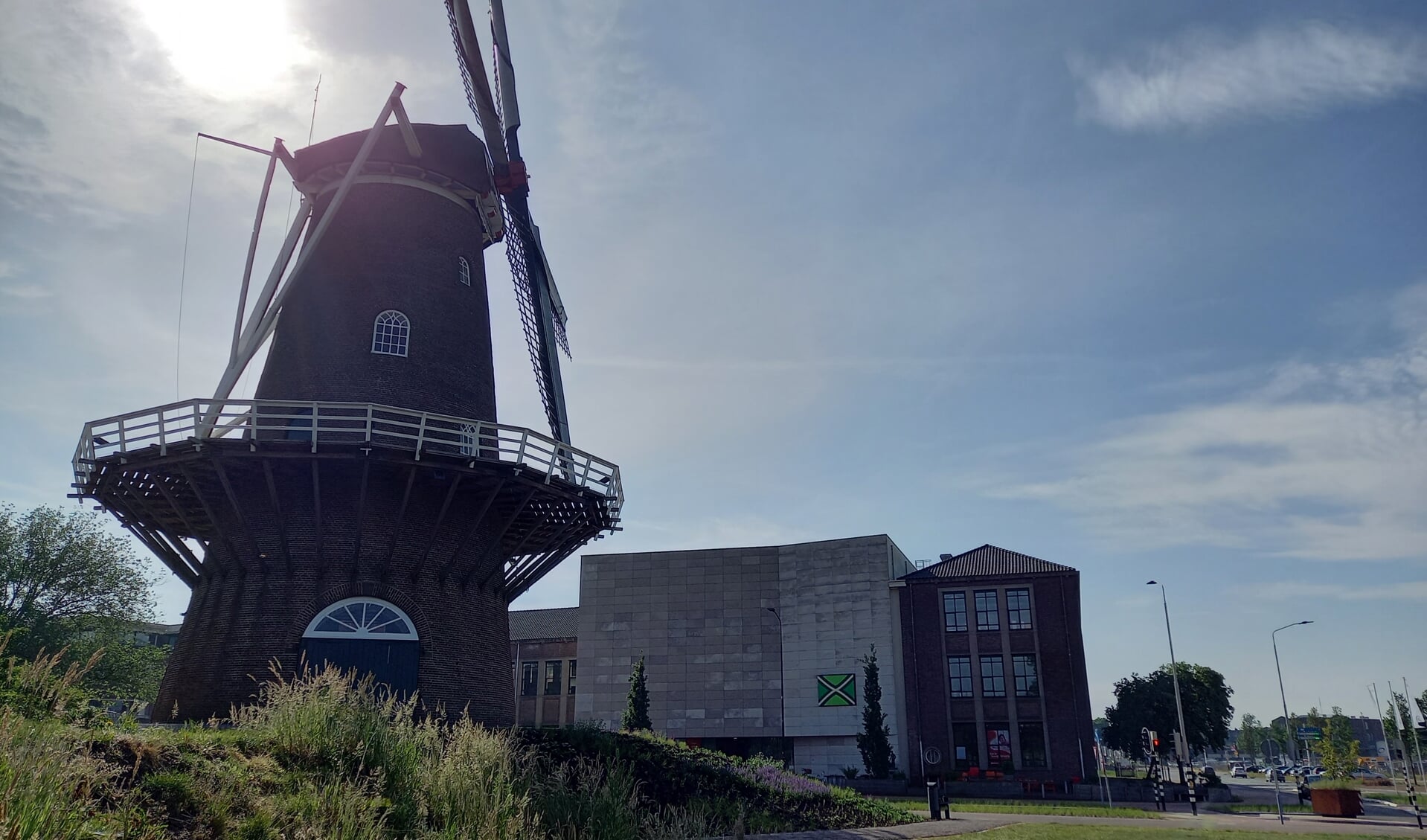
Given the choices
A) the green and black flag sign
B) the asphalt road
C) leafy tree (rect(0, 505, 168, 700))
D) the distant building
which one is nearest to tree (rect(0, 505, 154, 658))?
leafy tree (rect(0, 505, 168, 700))

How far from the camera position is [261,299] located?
21.0 meters

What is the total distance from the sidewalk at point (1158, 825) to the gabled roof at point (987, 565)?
57.0 ft

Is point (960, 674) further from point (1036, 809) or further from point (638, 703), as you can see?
point (638, 703)

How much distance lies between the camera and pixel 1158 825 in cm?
2489

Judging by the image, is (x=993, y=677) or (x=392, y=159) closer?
(x=392, y=159)

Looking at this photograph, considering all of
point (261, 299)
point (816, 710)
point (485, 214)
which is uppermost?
point (485, 214)

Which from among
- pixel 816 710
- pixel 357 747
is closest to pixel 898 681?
pixel 816 710

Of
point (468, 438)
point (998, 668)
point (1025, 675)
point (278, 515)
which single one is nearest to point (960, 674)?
point (998, 668)

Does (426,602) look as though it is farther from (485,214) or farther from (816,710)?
(816,710)

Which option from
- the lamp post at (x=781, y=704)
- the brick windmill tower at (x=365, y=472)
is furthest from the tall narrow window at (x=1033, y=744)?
the brick windmill tower at (x=365, y=472)

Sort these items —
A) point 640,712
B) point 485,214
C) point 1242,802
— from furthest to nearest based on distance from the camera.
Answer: point 640,712 → point 1242,802 → point 485,214

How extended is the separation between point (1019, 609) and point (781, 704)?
46.3ft

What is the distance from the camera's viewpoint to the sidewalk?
18.2 meters

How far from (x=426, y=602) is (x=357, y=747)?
9.62 meters
